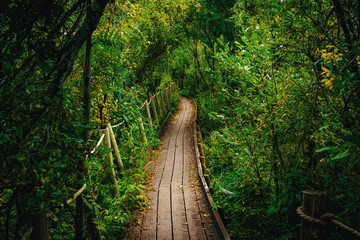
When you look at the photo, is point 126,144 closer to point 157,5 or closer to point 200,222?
point 200,222

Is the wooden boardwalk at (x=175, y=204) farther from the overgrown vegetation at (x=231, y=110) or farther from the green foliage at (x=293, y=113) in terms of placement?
the green foliage at (x=293, y=113)

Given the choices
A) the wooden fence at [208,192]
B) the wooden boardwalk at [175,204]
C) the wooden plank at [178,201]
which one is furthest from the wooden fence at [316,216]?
the wooden plank at [178,201]

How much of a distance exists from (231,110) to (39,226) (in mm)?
3055

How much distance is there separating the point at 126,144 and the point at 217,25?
7163mm

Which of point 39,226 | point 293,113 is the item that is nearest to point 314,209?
point 293,113

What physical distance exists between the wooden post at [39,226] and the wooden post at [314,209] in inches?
85.0

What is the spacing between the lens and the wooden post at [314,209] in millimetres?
1860

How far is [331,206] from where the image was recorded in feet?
9.27

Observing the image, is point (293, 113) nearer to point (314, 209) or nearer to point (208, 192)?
point (314, 209)

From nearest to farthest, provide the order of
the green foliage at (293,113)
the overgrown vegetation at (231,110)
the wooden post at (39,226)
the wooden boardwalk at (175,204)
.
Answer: the overgrown vegetation at (231,110)
the wooden post at (39,226)
the green foliage at (293,113)
the wooden boardwalk at (175,204)

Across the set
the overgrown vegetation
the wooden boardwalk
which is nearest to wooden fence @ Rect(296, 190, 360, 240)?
the overgrown vegetation

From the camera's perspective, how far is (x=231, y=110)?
3.91 meters

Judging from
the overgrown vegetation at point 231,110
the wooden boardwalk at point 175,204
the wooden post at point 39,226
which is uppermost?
the overgrown vegetation at point 231,110

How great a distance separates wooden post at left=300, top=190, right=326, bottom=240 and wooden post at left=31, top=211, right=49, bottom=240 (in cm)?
216
